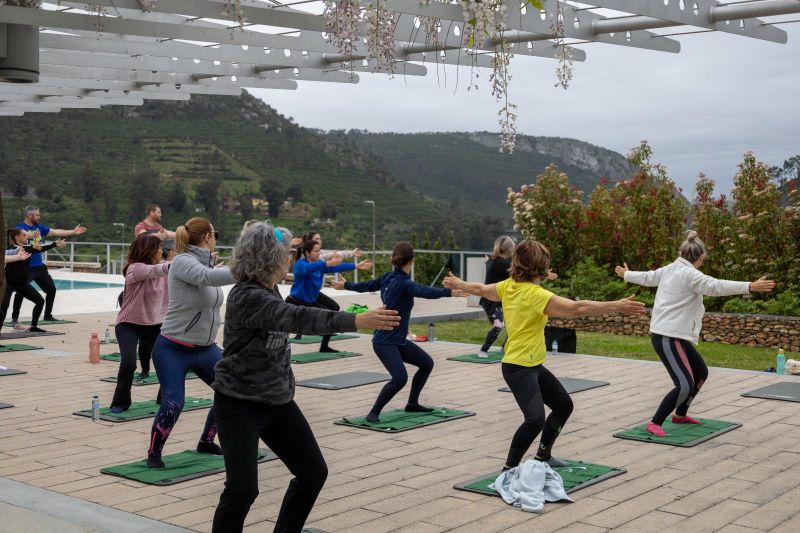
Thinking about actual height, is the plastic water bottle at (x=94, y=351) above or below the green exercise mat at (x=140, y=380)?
above

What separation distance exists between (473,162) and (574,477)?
82.2 m

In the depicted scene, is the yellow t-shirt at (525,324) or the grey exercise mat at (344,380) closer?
the yellow t-shirt at (525,324)

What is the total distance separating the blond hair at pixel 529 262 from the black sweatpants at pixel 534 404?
56 cm

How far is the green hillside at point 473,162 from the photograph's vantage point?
82.6 m

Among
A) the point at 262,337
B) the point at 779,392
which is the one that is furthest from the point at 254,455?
the point at 779,392

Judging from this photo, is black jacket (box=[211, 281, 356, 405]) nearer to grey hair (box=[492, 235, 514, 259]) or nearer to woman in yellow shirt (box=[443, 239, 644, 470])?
woman in yellow shirt (box=[443, 239, 644, 470])

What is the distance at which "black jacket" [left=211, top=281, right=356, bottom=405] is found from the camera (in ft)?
13.6

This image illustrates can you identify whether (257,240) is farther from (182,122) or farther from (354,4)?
(182,122)

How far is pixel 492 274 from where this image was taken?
11781 millimetres

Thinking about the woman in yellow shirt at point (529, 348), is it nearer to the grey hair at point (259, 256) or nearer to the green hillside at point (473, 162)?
the grey hair at point (259, 256)

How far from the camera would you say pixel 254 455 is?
421 cm

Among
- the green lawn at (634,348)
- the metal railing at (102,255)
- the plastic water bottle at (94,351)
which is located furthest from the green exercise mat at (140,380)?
the metal railing at (102,255)

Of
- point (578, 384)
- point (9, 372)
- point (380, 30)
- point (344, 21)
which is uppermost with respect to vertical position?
point (344, 21)

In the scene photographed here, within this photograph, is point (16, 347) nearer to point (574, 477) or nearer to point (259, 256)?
point (574, 477)
